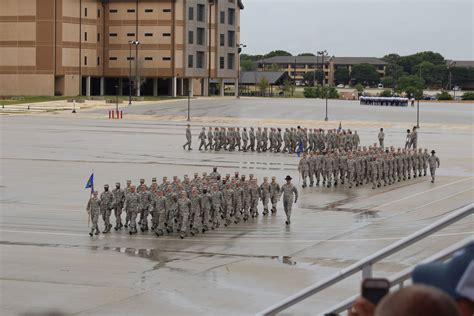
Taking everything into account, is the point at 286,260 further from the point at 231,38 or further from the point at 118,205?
the point at 231,38

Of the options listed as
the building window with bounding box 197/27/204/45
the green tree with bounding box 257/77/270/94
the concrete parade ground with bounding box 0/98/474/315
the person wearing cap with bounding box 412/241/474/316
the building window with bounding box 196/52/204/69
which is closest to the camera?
the person wearing cap with bounding box 412/241/474/316

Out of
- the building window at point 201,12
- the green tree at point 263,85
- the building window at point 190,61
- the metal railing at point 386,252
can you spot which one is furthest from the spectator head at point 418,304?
the green tree at point 263,85

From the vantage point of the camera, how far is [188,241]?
1886 centimetres

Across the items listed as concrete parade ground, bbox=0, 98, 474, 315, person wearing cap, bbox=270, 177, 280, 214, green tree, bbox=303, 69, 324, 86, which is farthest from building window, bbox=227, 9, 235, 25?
person wearing cap, bbox=270, 177, 280, 214

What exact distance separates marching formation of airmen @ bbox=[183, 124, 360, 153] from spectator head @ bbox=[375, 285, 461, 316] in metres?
37.6

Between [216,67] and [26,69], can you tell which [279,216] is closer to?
[26,69]

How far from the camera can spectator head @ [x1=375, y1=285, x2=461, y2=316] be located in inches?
99.9

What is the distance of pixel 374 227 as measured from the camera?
21.1 m

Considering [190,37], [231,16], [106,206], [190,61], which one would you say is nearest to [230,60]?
[231,16]

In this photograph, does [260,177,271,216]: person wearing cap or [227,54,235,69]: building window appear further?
[227,54,235,69]: building window

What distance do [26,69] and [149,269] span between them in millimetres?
81993

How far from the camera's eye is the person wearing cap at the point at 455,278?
2.88 metres

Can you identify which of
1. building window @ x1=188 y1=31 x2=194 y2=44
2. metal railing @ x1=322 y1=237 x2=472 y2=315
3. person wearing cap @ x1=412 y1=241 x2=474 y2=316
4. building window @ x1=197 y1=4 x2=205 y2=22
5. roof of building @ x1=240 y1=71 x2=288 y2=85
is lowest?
metal railing @ x1=322 y1=237 x2=472 y2=315

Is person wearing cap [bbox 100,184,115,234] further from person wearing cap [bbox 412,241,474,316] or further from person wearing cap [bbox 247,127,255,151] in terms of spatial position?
person wearing cap [bbox 247,127,255,151]
